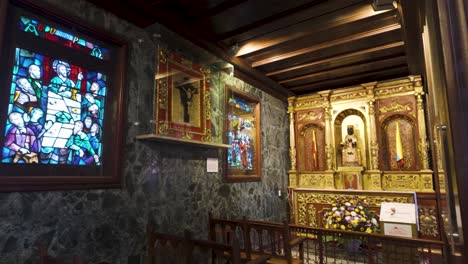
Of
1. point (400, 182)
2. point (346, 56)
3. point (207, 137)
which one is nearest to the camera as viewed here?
point (207, 137)

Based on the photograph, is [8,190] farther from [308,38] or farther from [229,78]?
[308,38]

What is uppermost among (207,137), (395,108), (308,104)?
(308,104)

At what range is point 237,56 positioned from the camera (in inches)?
184

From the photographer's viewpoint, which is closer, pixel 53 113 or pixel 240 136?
pixel 53 113

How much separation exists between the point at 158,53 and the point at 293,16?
171cm

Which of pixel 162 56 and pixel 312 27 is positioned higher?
pixel 312 27

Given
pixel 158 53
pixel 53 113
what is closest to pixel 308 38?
pixel 158 53

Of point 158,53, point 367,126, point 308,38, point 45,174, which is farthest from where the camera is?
point 367,126

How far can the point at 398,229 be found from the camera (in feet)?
11.6

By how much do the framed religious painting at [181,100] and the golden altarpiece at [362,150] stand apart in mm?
3061

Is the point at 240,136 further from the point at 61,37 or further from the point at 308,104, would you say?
the point at 61,37

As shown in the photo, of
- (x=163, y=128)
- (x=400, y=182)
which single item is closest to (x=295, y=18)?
(x=163, y=128)

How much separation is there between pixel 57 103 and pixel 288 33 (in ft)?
9.72

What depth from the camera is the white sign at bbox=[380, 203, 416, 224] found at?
3.52 metres
